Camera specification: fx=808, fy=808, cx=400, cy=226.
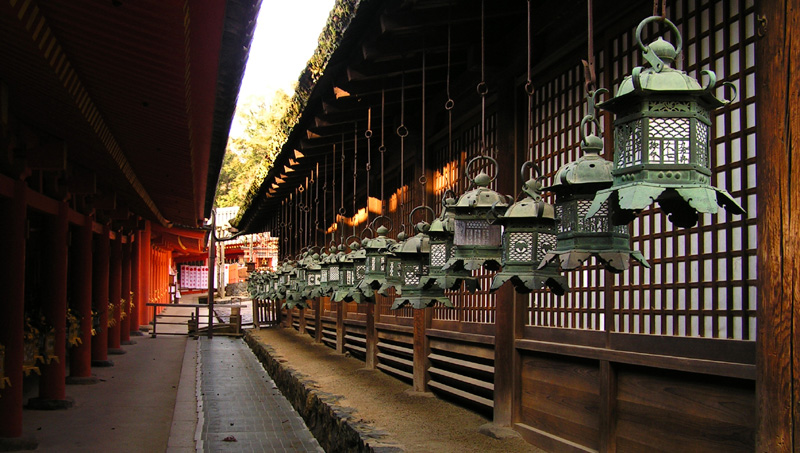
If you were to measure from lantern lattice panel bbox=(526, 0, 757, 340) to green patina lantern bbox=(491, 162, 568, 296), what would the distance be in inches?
45.0

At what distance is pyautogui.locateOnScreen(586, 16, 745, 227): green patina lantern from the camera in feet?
10.3

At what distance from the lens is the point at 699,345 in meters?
5.26

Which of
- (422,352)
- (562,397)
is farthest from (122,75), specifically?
(422,352)

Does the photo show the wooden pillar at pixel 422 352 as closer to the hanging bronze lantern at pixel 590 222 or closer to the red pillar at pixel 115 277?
the hanging bronze lantern at pixel 590 222

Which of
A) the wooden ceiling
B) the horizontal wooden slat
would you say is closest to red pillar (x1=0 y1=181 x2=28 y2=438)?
the wooden ceiling

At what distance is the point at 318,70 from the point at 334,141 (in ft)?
14.6

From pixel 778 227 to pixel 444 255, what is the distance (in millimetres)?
2452

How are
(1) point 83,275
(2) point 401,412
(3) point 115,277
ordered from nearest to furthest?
(2) point 401,412 → (1) point 83,275 → (3) point 115,277

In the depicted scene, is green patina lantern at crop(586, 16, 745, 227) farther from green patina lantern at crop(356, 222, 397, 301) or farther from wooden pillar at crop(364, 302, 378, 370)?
wooden pillar at crop(364, 302, 378, 370)

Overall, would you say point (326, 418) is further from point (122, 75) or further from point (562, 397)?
point (122, 75)

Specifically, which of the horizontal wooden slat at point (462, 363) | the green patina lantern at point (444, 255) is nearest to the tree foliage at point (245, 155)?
the horizontal wooden slat at point (462, 363)

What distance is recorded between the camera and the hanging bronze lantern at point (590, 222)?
391cm

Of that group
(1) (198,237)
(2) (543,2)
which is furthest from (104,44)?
(1) (198,237)

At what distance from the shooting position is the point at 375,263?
801 centimetres
